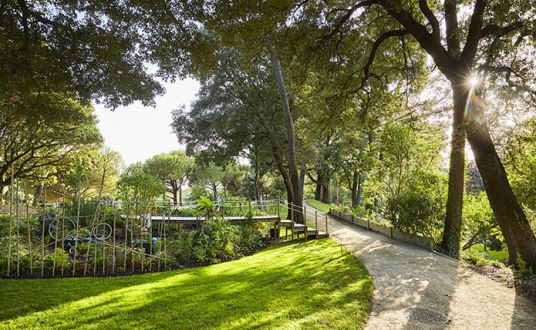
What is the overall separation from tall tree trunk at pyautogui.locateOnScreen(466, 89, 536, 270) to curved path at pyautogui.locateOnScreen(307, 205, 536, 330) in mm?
1389

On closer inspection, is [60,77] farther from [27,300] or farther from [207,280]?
[207,280]

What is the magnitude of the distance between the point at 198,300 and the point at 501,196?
8.13 m

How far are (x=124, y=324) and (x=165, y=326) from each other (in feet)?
1.92

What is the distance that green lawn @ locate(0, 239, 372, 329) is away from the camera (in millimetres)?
4402

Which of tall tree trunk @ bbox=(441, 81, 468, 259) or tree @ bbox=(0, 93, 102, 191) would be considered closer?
tall tree trunk @ bbox=(441, 81, 468, 259)

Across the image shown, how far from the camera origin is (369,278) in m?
6.74

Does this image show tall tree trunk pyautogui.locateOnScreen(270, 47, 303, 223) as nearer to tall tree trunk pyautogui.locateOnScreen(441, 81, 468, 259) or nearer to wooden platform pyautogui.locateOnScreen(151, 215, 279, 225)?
wooden platform pyautogui.locateOnScreen(151, 215, 279, 225)

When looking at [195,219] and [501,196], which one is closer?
[501,196]

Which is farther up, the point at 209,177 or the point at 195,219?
the point at 209,177

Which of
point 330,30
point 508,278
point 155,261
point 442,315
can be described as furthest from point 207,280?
point 330,30

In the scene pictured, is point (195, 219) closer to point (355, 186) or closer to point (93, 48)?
point (93, 48)

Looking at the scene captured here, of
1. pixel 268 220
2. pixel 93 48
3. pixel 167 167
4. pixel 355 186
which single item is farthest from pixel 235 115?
pixel 167 167

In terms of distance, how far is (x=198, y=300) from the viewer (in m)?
5.28

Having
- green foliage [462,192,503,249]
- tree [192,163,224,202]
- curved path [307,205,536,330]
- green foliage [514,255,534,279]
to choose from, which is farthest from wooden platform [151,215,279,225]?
tree [192,163,224,202]
